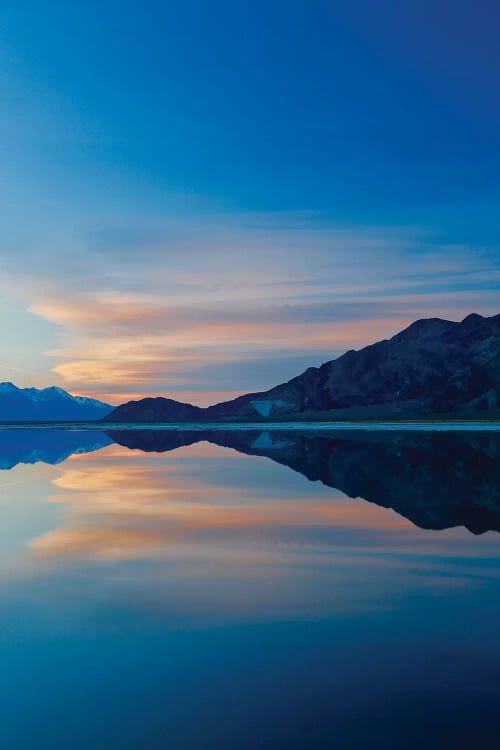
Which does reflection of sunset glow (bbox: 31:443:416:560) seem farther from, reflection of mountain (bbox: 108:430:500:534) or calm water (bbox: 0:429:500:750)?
reflection of mountain (bbox: 108:430:500:534)

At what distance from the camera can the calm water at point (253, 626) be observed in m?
6.45

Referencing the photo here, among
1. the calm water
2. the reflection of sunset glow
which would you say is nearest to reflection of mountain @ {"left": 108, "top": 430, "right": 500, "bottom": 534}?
the calm water

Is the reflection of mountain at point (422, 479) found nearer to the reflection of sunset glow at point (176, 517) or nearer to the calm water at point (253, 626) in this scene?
the calm water at point (253, 626)

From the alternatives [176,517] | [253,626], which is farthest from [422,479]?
[253,626]

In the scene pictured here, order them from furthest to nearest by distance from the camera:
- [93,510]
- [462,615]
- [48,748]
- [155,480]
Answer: [155,480]
[93,510]
[462,615]
[48,748]

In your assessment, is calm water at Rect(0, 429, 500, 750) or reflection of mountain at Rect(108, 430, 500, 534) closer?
calm water at Rect(0, 429, 500, 750)

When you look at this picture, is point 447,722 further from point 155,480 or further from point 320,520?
point 155,480

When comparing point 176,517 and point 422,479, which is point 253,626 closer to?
point 176,517

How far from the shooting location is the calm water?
6.45 m

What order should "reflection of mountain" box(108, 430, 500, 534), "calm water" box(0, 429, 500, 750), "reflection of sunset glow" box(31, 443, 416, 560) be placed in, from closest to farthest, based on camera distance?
"calm water" box(0, 429, 500, 750) → "reflection of sunset glow" box(31, 443, 416, 560) → "reflection of mountain" box(108, 430, 500, 534)

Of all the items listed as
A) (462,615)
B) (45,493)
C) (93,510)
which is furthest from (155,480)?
(462,615)

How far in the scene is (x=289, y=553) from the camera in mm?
14273

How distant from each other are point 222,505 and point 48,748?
616 inches

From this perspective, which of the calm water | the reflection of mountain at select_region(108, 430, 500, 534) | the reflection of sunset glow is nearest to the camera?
the calm water
